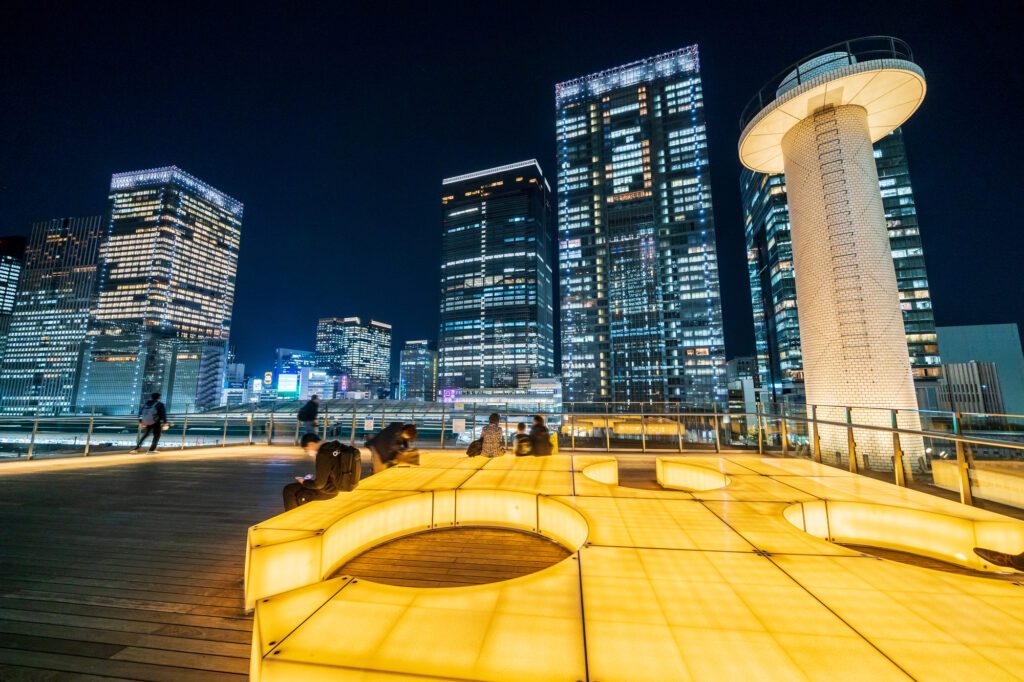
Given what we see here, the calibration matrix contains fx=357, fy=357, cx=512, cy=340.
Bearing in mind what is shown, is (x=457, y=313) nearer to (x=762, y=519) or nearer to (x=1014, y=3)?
(x=1014, y=3)

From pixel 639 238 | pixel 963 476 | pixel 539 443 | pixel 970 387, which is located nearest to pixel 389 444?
pixel 539 443

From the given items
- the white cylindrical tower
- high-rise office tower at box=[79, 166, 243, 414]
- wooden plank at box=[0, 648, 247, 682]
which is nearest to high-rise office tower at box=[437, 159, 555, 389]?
high-rise office tower at box=[79, 166, 243, 414]

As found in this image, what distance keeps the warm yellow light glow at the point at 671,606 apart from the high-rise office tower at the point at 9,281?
157095 mm

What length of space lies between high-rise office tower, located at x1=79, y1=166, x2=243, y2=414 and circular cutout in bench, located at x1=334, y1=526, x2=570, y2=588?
119 m

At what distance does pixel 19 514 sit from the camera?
482 cm

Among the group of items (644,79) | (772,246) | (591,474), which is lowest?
(591,474)

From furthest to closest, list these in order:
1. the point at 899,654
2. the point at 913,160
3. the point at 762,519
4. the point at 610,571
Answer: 1. the point at 913,160
2. the point at 762,519
3. the point at 610,571
4. the point at 899,654

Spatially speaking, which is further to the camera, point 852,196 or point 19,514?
point 852,196

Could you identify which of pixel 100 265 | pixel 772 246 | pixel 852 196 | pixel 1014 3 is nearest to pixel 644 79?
pixel 772 246

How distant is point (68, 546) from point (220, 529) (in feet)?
4.29

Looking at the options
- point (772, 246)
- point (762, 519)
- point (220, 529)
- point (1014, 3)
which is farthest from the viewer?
point (772, 246)

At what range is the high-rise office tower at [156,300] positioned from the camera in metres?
89.8

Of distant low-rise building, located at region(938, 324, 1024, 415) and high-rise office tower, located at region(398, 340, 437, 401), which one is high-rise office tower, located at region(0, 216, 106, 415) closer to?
high-rise office tower, located at region(398, 340, 437, 401)

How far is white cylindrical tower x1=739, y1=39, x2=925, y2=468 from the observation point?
11336 mm
